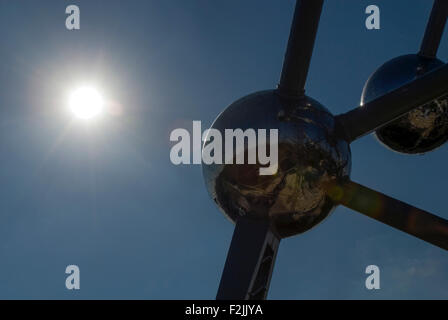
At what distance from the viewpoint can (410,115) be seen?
10961mm

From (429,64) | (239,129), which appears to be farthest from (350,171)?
(429,64)

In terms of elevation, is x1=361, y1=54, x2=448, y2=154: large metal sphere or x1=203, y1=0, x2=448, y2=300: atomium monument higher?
x1=361, y1=54, x2=448, y2=154: large metal sphere

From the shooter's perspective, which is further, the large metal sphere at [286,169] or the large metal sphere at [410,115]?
the large metal sphere at [410,115]

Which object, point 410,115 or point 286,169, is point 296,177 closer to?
point 286,169

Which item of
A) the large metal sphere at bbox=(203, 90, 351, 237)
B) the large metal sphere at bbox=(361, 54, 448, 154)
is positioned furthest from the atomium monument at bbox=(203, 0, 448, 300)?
the large metal sphere at bbox=(361, 54, 448, 154)

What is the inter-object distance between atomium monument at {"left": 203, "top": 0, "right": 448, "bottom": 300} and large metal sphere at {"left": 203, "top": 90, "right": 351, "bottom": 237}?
1 cm

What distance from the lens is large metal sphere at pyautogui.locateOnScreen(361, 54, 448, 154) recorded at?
10805 mm

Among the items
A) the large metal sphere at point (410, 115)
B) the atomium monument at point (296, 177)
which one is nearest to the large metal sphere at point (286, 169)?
the atomium monument at point (296, 177)

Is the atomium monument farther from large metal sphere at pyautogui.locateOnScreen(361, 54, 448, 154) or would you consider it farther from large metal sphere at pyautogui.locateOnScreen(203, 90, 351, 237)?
large metal sphere at pyautogui.locateOnScreen(361, 54, 448, 154)

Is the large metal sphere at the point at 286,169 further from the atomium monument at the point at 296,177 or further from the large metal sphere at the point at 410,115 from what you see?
the large metal sphere at the point at 410,115

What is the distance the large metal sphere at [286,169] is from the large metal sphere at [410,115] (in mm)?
4604

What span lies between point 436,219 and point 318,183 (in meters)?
1.52

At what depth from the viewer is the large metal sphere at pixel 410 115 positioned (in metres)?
10.8
